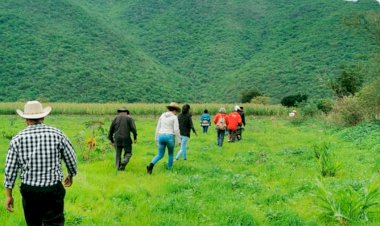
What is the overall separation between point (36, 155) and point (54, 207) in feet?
2.37

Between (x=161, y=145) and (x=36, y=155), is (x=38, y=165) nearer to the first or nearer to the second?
(x=36, y=155)

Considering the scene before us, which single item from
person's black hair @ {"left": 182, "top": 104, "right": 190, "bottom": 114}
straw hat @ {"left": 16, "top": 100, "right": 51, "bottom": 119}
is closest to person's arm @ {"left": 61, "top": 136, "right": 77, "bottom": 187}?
straw hat @ {"left": 16, "top": 100, "right": 51, "bottom": 119}

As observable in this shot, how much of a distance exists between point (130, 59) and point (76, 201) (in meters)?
89.1

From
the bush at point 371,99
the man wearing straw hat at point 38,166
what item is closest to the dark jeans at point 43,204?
the man wearing straw hat at point 38,166

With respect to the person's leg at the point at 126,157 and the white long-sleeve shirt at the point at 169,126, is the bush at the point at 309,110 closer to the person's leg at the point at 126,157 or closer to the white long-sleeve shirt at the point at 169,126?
the white long-sleeve shirt at the point at 169,126

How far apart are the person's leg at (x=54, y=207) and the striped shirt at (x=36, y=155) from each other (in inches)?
4.9

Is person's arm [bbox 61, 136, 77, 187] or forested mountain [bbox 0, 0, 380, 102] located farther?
forested mountain [bbox 0, 0, 380, 102]

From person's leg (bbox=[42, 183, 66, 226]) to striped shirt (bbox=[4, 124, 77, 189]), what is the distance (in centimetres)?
12

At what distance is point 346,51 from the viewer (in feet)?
302

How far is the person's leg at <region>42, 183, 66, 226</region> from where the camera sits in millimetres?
5959

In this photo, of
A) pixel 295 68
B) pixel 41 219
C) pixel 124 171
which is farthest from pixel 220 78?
pixel 41 219

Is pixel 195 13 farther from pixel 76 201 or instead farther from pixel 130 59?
pixel 76 201

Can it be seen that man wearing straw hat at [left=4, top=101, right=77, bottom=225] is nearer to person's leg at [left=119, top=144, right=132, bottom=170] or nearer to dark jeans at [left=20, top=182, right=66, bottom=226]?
dark jeans at [left=20, top=182, right=66, bottom=226]

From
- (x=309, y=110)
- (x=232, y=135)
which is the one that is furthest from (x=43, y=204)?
(x=309, y=110)
